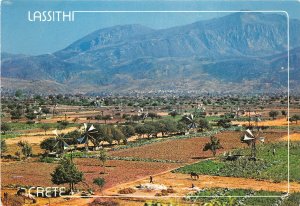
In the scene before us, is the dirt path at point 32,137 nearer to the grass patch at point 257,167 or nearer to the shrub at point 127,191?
the grass patch at point 257,167

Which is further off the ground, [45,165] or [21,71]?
[21,71]

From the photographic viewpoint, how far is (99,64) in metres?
151

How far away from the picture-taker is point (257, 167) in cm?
2808

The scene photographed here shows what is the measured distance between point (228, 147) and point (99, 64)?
4632 inches

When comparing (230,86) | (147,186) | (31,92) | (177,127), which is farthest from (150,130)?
(230,86)

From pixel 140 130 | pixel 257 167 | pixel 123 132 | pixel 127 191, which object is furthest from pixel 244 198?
pixel 140 130

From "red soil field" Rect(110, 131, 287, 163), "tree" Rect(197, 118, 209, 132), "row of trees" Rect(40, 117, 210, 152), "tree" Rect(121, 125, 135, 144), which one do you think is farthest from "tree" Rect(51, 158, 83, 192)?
"tree" Rect(197, 118, 209, 132)

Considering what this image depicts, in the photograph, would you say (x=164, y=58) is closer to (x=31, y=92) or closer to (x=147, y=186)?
(x=31, y=92)

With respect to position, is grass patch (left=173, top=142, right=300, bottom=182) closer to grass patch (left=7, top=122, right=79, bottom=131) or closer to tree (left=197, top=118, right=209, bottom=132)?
tree (left=197, top=118, right=209, bottom=132)

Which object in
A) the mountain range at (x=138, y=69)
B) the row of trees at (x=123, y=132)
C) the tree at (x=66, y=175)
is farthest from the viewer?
the mountain range at (x=138, y=69)

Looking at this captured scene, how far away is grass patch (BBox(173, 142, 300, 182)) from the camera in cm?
2600

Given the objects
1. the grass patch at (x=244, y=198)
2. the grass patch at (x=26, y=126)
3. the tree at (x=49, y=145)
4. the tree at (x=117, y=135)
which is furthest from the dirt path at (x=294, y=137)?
the grass patch at (x=26, y=126)

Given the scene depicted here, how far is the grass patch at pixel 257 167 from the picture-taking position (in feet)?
85.3

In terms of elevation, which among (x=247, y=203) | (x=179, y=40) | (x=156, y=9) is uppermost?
(x=179, y=40)
